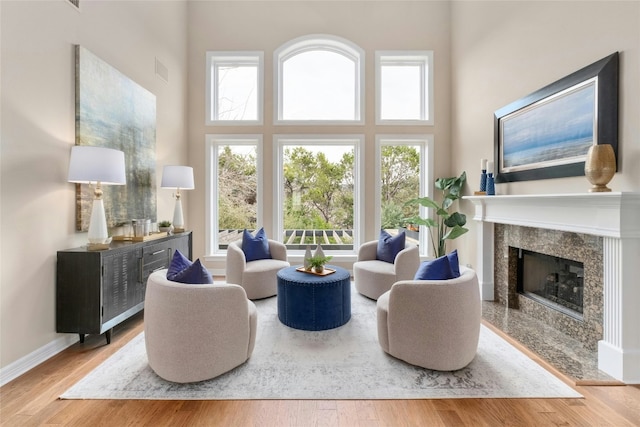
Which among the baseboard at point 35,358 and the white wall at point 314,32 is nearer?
the baseboard at point 35,358

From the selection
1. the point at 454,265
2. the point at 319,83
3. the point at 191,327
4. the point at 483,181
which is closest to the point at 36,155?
the point at 191,327

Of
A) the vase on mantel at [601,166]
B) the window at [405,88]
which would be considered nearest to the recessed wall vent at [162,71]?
the window at [405,88]

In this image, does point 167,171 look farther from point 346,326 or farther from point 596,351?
point 596,351

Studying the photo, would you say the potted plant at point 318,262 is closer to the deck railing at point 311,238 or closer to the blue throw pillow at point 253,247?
the blue throw pillow at point 253,247

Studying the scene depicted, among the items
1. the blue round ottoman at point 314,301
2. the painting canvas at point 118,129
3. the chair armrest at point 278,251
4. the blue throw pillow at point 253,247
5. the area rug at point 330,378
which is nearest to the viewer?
the area rug at point 330,378

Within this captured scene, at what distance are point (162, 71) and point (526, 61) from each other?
4750mm

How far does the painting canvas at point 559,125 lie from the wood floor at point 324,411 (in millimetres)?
1848

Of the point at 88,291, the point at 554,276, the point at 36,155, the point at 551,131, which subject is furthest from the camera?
the point at 554,276

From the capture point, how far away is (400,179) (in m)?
5.16

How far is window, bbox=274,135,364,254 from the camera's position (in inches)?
203

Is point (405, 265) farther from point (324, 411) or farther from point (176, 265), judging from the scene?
point (176, 265)

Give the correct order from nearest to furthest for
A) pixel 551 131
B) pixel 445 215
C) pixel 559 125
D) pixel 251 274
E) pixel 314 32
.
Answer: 1. pixel 559 125
2. pixel 551 131
3. pixel 251 274
4. pixel 445 215
5. pixel 314 32

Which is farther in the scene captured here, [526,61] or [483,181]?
[483,181]

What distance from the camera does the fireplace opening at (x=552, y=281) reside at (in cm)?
282
